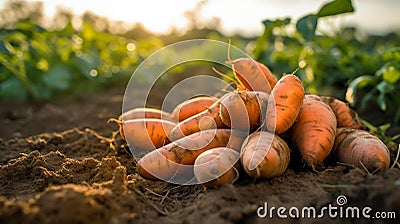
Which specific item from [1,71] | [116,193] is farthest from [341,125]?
[1,71]

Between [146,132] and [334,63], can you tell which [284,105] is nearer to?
[146,132]

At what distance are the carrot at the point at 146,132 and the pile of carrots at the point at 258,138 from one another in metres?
0.12

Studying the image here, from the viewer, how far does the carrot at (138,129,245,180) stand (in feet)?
9.29

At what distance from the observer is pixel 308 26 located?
13.9ft

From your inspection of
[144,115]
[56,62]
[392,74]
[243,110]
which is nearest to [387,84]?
[392,74]

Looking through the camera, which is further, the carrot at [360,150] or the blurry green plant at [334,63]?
the blurry green plant at [334,63]

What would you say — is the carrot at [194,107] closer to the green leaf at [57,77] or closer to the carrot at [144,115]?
the carrot at [144,115]

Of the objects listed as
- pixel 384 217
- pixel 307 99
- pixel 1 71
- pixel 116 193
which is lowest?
pixel 384 217

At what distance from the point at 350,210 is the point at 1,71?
228 inches

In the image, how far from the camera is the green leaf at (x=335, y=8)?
418 cm

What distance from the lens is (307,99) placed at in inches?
123

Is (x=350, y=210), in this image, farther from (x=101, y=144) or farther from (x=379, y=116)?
(x=379, y=116)

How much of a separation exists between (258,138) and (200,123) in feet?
1.55

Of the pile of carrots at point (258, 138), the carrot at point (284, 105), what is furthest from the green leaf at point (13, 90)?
the carrot at point (284, 105)
